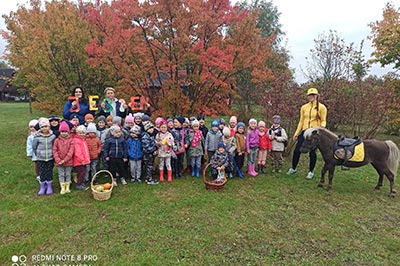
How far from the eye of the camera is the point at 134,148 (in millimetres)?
5699

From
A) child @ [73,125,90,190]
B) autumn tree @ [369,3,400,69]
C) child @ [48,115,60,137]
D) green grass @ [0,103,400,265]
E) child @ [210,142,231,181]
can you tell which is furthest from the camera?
autumn tree @ [369,3,400,69]

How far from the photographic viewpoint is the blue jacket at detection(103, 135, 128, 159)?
5574mm

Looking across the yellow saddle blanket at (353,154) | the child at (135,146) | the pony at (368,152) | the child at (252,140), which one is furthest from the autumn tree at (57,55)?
the yellow saddle blanket at (353,154)

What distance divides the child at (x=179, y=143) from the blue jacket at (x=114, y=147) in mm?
1088

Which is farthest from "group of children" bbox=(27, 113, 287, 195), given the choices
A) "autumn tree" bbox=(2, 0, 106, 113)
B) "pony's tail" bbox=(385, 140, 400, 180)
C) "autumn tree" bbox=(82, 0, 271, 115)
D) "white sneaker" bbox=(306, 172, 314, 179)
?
"autumn tree" bbox=(2, 0, 106, 113)

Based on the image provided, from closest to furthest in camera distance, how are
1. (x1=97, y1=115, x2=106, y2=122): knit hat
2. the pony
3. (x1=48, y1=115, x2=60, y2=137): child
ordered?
(x1=48, y1=115, x2=60, y2=137): child
the pony
(x1=97, y1=115, x2=106, y2=122): knit hat

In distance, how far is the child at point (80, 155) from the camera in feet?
17.2

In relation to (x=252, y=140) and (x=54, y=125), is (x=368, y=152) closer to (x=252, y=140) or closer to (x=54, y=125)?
(x=252, y=140)

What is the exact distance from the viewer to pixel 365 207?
5.02 m

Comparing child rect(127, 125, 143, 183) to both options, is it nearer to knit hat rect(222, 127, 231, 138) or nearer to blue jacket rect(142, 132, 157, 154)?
blue jacket rect(142, 132, 157, 154)

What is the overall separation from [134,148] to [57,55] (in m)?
5.49

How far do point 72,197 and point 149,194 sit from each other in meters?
1.33

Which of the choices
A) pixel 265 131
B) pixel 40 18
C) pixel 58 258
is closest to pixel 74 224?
pixel 58 258

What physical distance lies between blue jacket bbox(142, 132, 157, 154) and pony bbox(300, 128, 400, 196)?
307 centimetres
